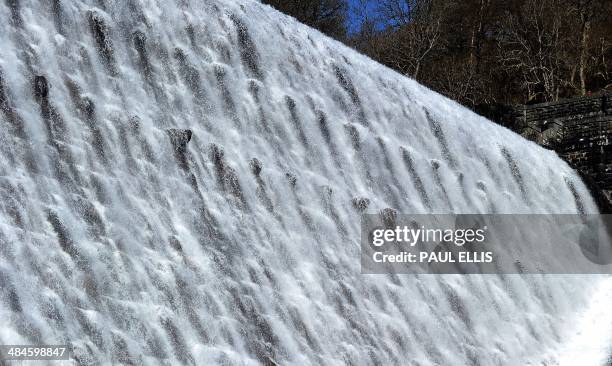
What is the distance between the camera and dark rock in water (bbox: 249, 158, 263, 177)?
24.3 feet

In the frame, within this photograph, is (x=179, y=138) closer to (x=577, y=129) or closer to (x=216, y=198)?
(x=216, y=198)

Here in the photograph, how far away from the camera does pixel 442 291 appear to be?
340 inches

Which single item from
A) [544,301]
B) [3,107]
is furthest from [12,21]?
[544,301]

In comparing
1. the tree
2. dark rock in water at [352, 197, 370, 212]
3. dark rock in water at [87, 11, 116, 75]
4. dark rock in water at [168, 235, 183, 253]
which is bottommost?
dark rock in water at [168, 235, 183, 253]

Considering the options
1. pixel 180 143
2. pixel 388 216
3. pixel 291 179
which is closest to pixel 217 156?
pixel 180 143

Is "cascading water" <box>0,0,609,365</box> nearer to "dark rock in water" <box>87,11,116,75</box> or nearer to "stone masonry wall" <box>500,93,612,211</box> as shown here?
"dark rock in water" <box>87,11,116,75</box>

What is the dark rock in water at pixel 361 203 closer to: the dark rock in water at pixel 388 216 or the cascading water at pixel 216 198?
the cascading water at pixel 216 198

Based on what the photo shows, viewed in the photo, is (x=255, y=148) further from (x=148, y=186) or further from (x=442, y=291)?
(x=442, y=291)

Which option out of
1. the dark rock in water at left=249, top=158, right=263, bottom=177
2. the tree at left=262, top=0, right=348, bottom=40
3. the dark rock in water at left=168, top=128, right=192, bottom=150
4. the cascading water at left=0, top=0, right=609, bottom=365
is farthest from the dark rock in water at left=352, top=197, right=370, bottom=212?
the tree at left=262, top=0, right=348, bottom=40

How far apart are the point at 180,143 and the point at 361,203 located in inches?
89.0

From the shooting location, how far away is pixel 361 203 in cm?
841

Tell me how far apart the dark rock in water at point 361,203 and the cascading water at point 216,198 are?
0.03 metres

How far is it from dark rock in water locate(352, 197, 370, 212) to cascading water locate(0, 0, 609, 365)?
0.03m

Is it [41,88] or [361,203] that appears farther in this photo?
[361,203]
